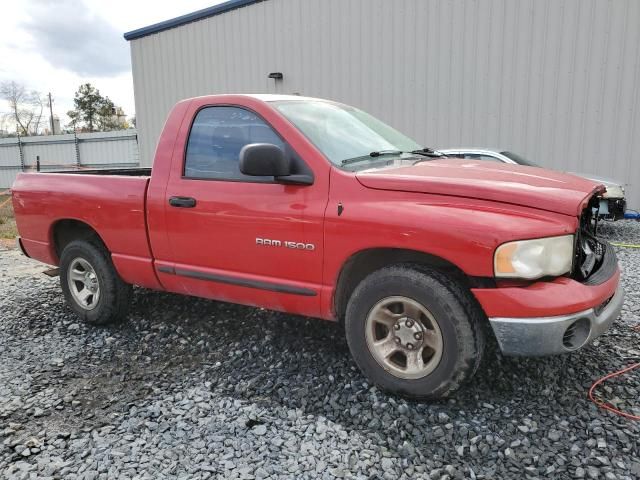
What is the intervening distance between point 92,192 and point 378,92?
8806mm

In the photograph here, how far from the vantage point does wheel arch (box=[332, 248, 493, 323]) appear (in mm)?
2814

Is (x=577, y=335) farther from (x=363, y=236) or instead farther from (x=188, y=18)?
(x=188, y=18)

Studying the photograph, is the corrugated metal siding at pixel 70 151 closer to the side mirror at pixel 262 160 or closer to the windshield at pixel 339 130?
the windshield at pixel 339 130

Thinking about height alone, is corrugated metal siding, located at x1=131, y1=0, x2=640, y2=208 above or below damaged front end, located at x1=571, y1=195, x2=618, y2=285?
above

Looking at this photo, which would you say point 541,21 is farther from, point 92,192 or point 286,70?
point 92,192

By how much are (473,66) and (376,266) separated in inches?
345

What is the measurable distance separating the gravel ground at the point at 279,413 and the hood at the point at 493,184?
1.15m

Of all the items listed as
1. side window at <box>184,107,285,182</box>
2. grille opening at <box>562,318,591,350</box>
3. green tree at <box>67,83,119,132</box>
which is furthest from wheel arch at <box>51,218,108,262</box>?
green tree at <box>67,83,119,132</box>

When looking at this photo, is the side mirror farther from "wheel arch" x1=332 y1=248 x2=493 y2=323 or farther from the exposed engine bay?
the exposed engine bay

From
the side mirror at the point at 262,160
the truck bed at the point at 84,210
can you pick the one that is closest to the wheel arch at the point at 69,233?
the truck bed at the point at 84,210

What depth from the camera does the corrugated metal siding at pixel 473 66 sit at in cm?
956

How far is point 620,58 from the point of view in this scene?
9398 mm

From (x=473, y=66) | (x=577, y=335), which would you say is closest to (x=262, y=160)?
(x=577, y=335)

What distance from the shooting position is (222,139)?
356 centimetres
